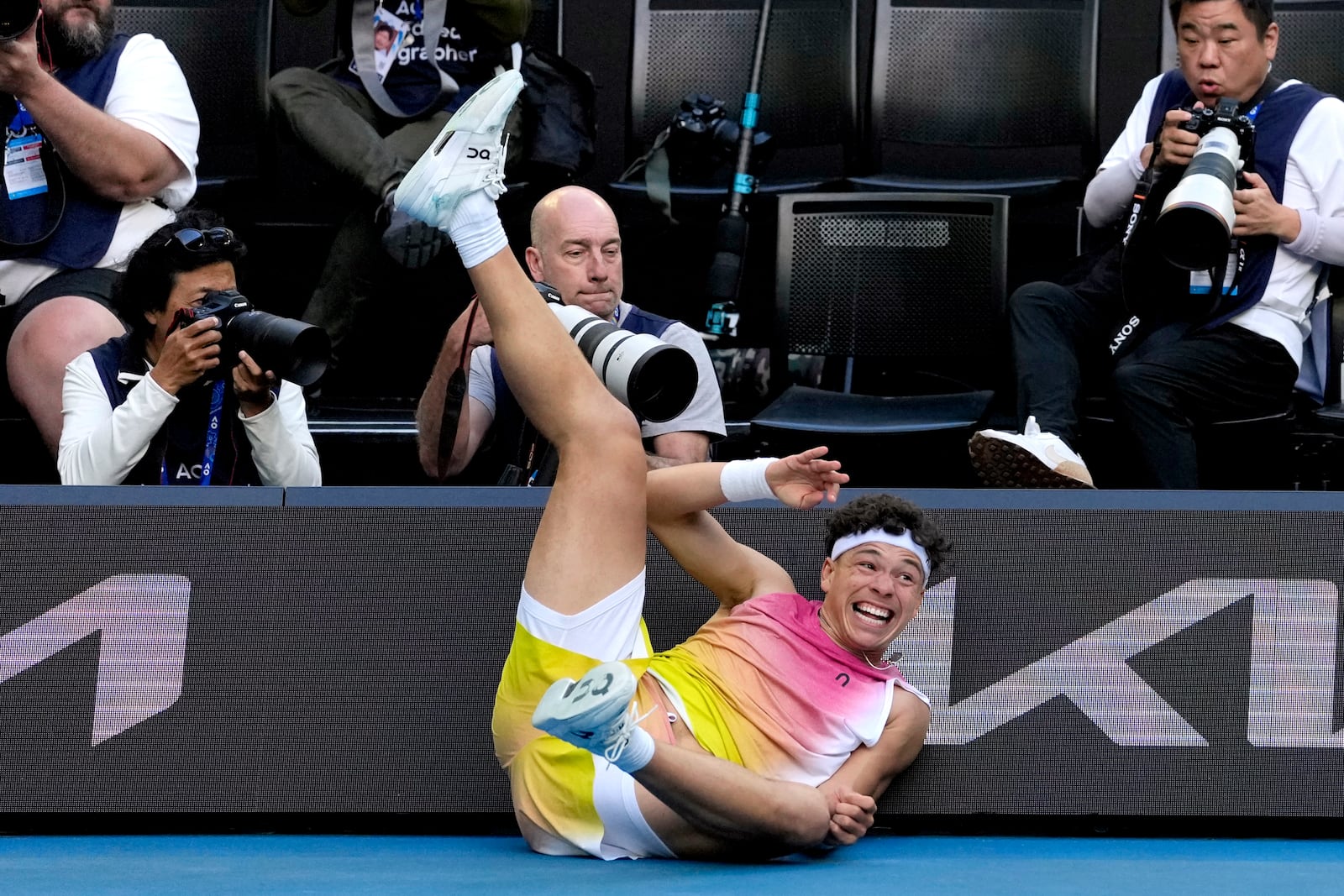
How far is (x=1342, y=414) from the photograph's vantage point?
4168mm

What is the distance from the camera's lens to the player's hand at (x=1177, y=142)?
13.0 feet

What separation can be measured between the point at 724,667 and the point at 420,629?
22.2 inches

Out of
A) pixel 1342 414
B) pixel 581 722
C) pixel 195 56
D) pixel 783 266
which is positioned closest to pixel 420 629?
pixel 581 722

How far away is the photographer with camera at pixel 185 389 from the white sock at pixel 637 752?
106 cm

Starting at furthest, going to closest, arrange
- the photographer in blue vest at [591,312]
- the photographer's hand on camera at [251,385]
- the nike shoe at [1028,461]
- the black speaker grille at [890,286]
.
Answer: the black speaker grille at [890,286], the photographer in blue vest at [591,312], the nike shoe at [1028,461], the photographer's hand on camera at [251,385]

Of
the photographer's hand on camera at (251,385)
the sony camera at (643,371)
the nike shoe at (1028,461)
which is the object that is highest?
the sony camera at (643,371)

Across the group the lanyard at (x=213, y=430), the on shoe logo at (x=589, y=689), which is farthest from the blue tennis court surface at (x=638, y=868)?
the lanyard at (x=213, y=430)

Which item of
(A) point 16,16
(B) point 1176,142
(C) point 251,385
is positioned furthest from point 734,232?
(A) point 16,16

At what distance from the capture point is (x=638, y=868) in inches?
107

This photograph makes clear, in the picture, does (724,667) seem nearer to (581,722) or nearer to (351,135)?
(581,722)

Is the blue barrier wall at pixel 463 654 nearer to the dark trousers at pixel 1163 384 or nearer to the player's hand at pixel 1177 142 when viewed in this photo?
the dark trousers at pixel 1163 384

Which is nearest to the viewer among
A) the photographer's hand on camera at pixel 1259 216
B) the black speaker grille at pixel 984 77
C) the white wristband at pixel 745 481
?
the white wristband at pixel 745 481

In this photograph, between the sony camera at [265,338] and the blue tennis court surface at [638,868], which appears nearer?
the blue tennis court surface at [638,868]

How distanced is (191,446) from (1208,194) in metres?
2.19
